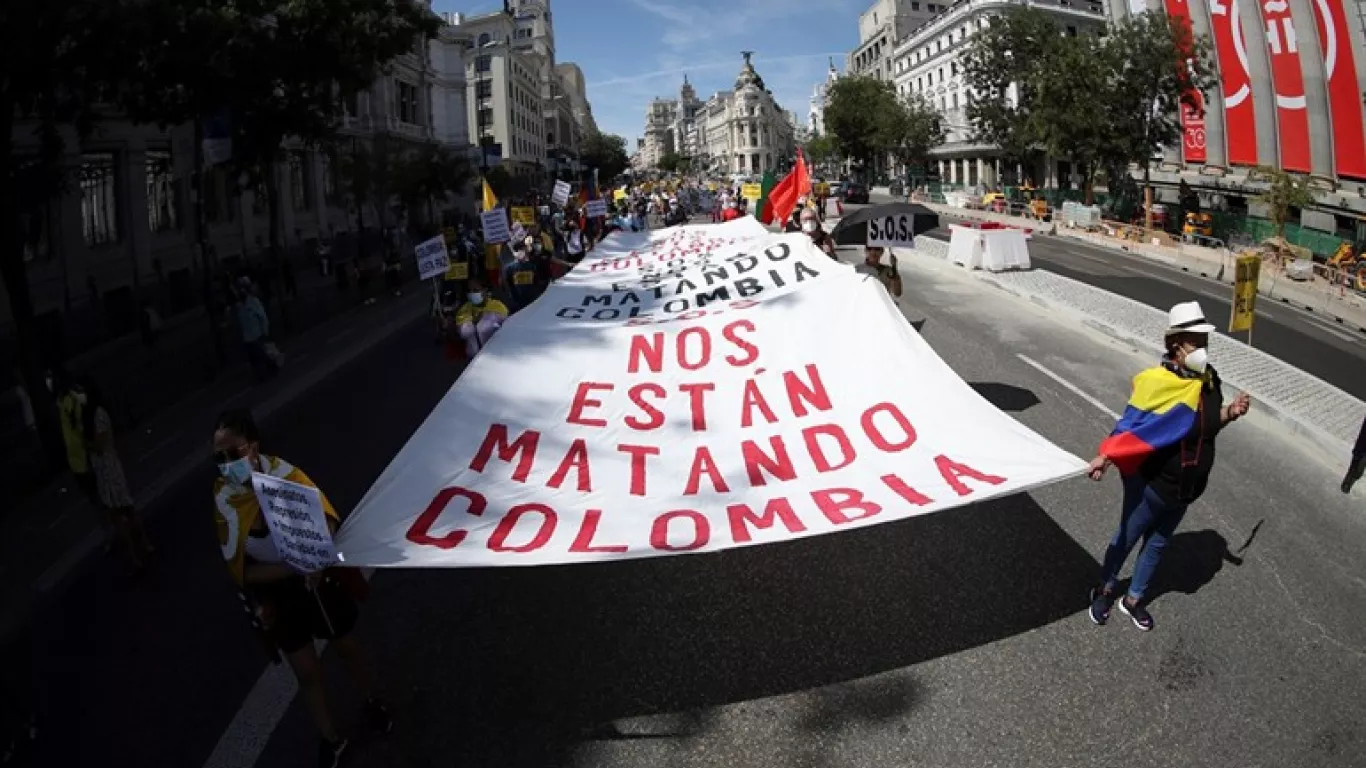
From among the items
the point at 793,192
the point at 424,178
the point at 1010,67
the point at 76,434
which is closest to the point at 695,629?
the point at 76,434

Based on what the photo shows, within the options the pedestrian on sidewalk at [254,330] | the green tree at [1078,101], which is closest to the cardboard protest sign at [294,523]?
the pedestrian on sidewalk at [254,330]

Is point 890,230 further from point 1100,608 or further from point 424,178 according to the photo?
point 424,178

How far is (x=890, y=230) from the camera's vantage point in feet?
37.2

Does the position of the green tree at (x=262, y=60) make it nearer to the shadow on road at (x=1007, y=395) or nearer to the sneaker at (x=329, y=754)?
Answer: the sneaker at (x=329, y=754)

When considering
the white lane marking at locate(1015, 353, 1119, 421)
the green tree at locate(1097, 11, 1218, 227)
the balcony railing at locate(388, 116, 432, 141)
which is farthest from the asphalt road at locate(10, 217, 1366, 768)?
the balcony railing at locate(388, 116, 432, 141)

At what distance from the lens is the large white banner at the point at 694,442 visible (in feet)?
14.8

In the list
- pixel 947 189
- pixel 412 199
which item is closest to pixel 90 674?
pixel 412 199

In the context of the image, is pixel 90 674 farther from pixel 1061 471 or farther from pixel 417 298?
pixel 417 298

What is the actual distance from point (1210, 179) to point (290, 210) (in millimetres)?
48409

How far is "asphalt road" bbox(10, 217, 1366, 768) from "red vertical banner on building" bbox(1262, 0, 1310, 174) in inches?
1890

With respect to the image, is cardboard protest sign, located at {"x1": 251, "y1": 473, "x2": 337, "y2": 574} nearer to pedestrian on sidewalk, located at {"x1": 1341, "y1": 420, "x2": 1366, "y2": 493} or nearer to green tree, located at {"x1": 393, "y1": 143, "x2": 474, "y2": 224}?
pedestrian on sidewalk, located at {"x1": 1341, "y1": 420, "x2": 1366, "y2": 493}

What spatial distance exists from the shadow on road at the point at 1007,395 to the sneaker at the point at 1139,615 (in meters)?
4.79

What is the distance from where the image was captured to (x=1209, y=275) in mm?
24922

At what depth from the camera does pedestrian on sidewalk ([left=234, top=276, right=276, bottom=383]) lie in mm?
13500
